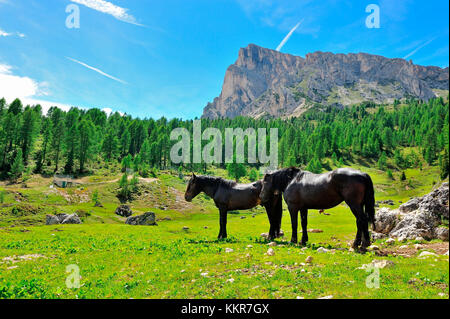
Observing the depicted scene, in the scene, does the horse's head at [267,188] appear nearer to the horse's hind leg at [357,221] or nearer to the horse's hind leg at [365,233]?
the horse's hind leg at [357,221]

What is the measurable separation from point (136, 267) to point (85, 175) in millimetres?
102715

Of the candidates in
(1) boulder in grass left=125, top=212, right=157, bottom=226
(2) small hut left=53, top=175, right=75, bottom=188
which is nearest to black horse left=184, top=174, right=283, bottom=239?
(1) boulder in grass left=125, top=212, right=157, bottom=226

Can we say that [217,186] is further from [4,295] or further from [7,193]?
[7,193]

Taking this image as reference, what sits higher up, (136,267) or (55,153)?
(55,153)

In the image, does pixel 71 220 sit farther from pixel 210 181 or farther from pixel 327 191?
pixel 327 191

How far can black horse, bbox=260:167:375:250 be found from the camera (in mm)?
10867

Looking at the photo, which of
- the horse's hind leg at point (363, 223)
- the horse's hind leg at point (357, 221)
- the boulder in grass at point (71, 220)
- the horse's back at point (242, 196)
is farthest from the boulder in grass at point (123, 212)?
the horse's hind leg at point (363, 223)

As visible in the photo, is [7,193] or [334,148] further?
[334,148]

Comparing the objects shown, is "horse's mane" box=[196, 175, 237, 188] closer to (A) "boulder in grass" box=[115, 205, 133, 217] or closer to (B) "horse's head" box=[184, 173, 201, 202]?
(B) "horse's head" box=[184, 173, 201, 202]

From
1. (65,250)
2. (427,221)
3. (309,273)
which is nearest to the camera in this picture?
(309,273)

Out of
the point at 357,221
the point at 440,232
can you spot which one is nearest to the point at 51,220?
the point at 357,221

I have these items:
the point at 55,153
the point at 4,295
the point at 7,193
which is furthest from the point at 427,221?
the point at 55,153

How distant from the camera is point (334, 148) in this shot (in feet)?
541

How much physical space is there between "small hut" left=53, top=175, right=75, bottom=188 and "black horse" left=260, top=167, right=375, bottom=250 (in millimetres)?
88447
